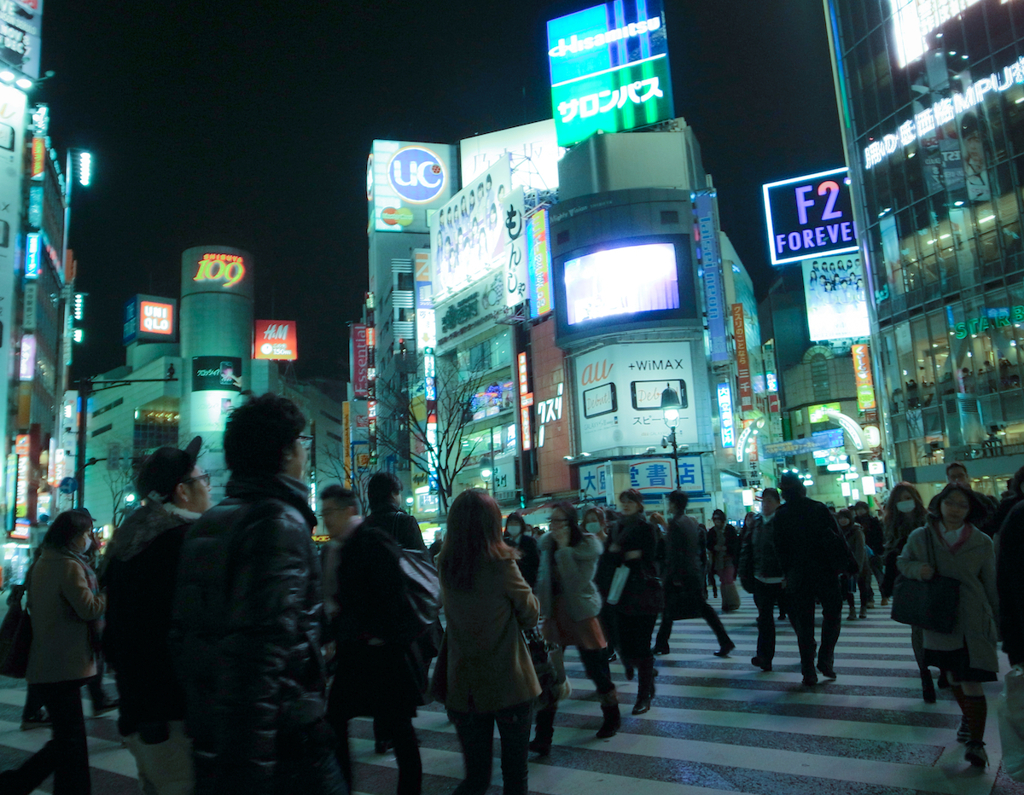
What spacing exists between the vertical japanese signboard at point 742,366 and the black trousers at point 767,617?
31367mm

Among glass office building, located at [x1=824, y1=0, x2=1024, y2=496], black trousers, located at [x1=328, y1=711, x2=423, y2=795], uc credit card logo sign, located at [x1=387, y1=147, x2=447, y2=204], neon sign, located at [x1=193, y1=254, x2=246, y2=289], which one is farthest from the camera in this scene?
neon sign, located at [x1=193, y1=254, x2=246, y2=289]

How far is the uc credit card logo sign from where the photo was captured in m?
70.2

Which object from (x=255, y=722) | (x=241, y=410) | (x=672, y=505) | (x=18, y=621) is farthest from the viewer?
(x=672, y=505)

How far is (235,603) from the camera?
7.52 feet

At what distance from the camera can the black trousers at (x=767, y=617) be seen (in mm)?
8094

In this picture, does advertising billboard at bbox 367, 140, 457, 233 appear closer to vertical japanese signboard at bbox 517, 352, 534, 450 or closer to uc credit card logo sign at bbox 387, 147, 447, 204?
uc credit card logo sign at bbox 387, 147, 447, 204

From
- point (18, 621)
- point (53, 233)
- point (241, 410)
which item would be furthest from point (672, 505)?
point (53, 233)

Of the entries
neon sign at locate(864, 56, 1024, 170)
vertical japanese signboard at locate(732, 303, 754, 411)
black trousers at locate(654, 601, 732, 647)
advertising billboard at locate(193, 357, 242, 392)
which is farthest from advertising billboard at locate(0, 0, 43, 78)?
advertising billboard at locate(193, 357, 242, 392)

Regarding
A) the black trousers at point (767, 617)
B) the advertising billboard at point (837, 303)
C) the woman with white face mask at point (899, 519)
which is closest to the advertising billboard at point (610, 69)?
the advertising billboard at point (837, 303)

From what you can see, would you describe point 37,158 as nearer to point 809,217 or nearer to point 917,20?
point 917,20

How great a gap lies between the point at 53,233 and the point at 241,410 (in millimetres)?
60743

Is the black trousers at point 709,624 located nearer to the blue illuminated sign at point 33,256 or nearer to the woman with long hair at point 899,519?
the woman with long hair at point 899,519

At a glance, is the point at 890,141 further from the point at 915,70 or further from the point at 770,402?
the point at 770,402

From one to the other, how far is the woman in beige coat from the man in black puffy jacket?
7.82ft
